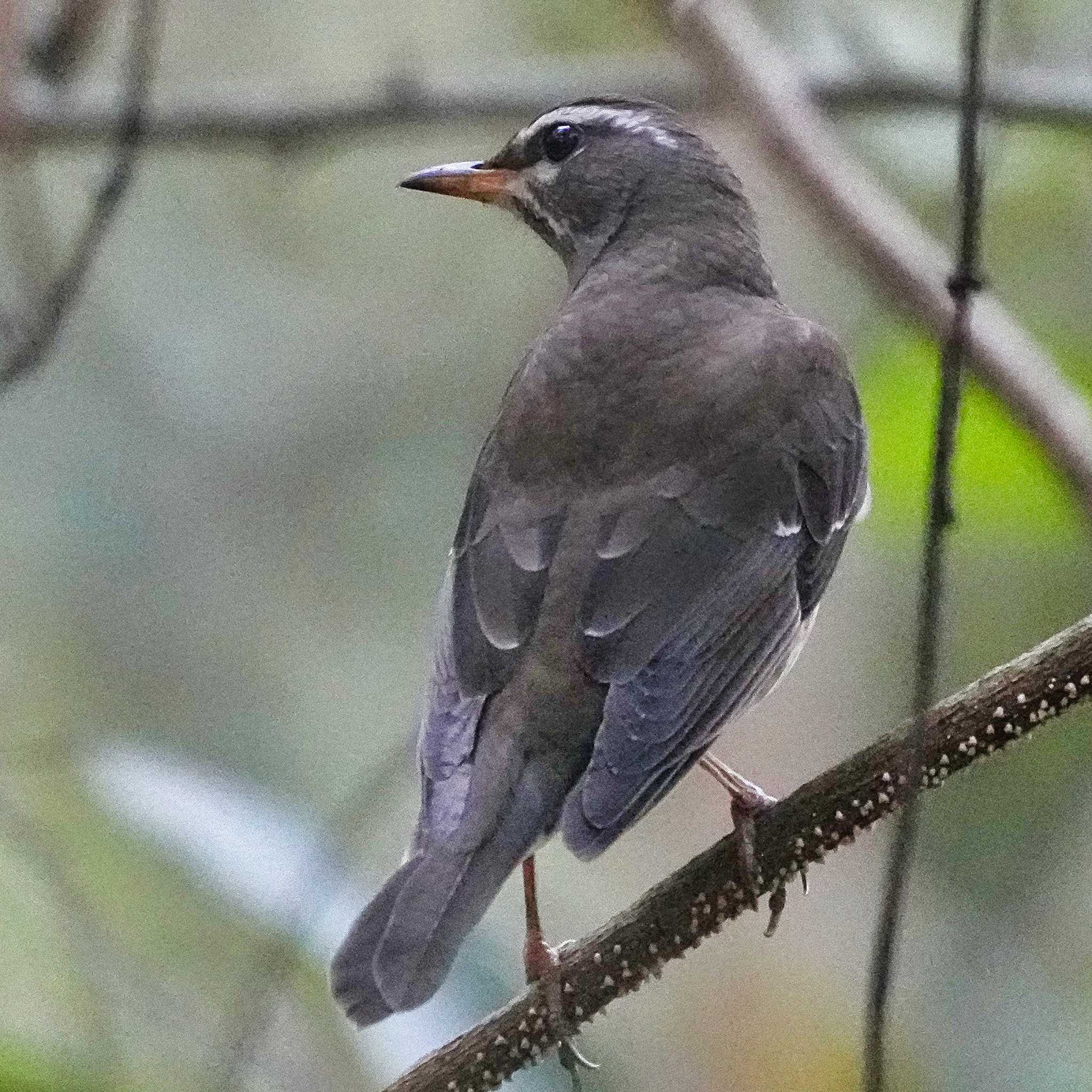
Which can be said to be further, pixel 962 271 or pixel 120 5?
pixel 120 5

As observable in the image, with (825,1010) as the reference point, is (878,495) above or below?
above

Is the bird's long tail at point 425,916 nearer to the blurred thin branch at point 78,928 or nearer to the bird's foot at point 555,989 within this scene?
the bird's foot at point 555,989

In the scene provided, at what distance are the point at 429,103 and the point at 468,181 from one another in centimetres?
100

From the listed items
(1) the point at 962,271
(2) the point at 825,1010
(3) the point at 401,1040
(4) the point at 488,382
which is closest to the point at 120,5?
(4) the point at 488,382

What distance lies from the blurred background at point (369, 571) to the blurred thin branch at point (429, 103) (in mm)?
29

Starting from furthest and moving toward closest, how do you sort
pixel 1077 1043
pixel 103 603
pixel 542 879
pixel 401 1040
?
pixel 103 603, pixel 542 879, pixel 1077 1043, pixel 401 1040

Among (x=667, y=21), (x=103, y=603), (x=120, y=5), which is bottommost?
(x=103, y=603)

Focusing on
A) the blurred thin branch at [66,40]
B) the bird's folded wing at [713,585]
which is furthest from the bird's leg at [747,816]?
the blurred thin branch at [66,40]

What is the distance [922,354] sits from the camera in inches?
198

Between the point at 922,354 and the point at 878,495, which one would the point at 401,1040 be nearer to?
the point at 878,495

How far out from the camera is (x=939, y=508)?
2695mm

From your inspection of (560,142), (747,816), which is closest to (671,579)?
Answer: (747,816)

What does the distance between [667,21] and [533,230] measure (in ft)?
3.41

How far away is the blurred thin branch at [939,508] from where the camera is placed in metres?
2.56
